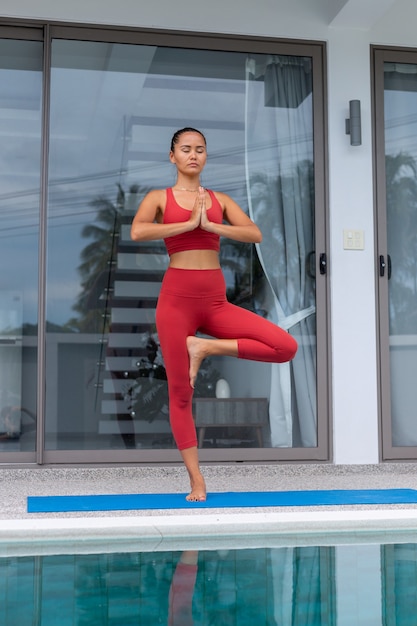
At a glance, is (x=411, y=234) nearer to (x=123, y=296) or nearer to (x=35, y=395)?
(x=123, y=296)

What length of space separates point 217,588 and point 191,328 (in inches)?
60.5

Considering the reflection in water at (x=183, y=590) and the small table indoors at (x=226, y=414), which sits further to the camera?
the small table indoors at (x=226, y=414)

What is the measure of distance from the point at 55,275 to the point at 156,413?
0.93m

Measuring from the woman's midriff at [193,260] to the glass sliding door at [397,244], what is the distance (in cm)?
169

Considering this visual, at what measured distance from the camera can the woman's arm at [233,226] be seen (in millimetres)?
3529

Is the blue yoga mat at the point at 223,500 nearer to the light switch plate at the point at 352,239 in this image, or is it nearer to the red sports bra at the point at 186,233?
the red sports bra at the point at 186,233

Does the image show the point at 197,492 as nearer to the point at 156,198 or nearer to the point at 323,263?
the point at 156,198

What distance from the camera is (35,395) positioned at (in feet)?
15.3

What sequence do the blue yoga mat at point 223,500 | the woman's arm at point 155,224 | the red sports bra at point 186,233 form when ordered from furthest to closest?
the red sports bra at point 186,233, the woman's arm at point 155,224, the blue yoga mat at point 223,500

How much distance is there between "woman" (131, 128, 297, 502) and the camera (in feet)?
11.7

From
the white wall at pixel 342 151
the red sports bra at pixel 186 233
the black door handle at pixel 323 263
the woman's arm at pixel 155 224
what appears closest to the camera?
the woman's arm at pixel 155 224

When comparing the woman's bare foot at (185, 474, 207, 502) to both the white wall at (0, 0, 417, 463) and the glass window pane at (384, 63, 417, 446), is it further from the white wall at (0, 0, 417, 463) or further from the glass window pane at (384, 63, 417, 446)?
the glass window pane at (384, 63, 417, 446)

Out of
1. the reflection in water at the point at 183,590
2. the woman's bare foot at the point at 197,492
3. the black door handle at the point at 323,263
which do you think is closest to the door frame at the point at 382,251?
the black door handle at the point at 323,263

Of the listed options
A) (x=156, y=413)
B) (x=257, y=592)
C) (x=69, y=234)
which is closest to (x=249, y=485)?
(x=156, y=413)
